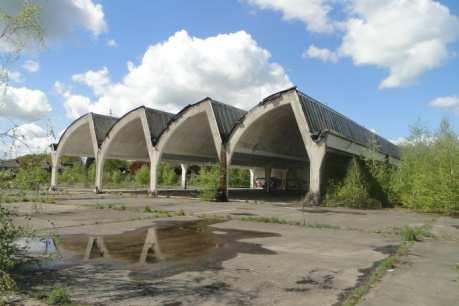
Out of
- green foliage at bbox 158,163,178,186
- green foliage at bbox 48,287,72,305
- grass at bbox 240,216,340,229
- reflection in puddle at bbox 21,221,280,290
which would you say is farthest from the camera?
green foliage at bbox 158,163,178,186

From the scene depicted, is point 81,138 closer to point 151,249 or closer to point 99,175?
point 99,175

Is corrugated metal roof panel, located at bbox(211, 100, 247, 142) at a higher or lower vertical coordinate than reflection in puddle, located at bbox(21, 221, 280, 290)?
higher

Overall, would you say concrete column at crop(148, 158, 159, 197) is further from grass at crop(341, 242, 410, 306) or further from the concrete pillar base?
grass at crop(341, 242, 410, 306)

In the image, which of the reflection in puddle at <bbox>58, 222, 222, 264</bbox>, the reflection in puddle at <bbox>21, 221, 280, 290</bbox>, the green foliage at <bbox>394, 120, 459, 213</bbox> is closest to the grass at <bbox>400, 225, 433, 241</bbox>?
the reflection in puddle at <bbox>21, 221, 280, 290</bbox>

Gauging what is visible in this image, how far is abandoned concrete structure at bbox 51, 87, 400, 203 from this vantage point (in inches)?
886

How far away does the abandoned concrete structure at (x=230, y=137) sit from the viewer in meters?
22.5

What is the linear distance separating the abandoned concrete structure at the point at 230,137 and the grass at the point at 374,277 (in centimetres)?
1300

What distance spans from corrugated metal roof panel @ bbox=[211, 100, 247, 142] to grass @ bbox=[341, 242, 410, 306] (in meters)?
17.0

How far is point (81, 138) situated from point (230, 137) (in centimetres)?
1851

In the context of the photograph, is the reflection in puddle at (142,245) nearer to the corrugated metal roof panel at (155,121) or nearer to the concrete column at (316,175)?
the concrete column at (316,175)

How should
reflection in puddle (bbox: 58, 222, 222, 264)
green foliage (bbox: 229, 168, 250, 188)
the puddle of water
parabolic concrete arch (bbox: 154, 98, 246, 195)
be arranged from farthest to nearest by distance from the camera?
green foliage (bbox: 229, 168, 250, 188) < parabolic concrete arch (bbox: 154, 98, 246, 195) < reflection in puddle (bbox: 58, 222, 222, 264) < the puddle of water

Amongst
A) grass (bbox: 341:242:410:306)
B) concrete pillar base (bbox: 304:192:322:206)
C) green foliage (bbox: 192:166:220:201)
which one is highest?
green foliage (bbox: 192:166:220:201)

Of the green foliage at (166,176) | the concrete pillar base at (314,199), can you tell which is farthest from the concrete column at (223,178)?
the green foliage at (166,176)

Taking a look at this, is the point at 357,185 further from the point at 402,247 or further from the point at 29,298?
the point at 29,298
